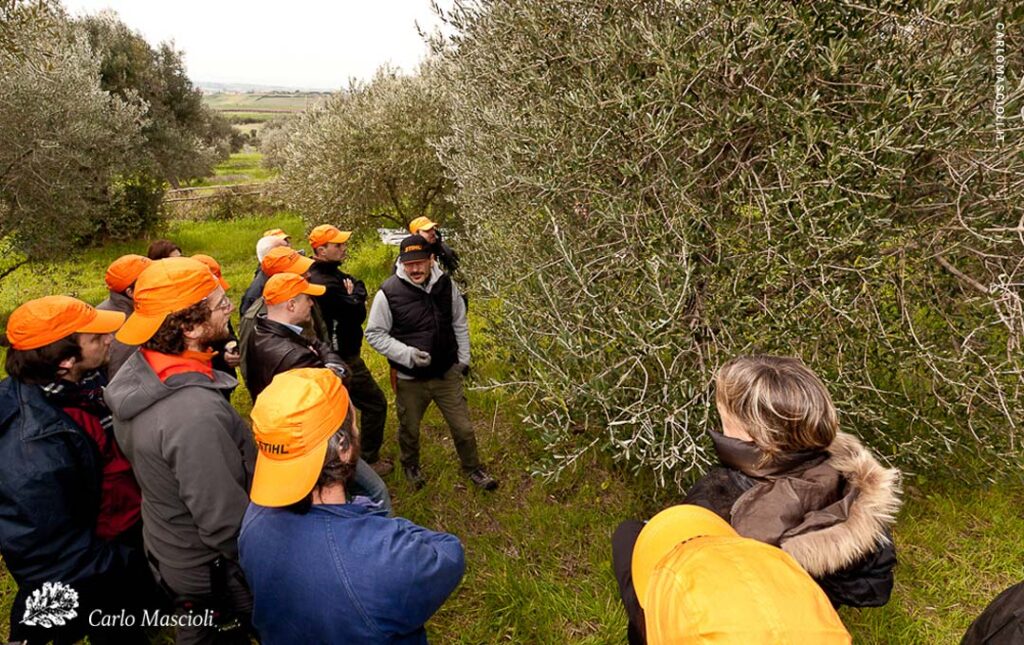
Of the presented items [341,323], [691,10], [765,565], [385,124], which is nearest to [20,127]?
[385,124]

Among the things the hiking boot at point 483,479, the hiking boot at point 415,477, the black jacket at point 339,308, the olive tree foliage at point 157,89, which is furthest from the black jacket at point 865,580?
the olive tree foliage at point 157,89

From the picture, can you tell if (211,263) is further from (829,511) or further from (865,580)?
(865,580)

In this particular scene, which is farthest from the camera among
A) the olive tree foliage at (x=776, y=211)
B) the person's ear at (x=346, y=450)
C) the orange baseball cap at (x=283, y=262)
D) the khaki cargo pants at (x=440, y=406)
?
the khaki cargo pants at (x=440, y=406)

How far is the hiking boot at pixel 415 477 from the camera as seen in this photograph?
Answer: 5.63 m

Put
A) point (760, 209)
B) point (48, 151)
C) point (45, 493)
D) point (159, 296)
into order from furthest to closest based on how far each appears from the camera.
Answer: point (48, 151) < point (760, 209) < point (159, 296) < point (45, 493)

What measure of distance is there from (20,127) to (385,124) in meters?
7.42

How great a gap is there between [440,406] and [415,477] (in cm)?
85

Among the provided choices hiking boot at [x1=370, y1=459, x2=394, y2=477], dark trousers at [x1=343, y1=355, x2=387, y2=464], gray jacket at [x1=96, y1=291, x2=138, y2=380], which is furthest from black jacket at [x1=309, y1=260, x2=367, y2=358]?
gray jacket at [x1=96, y1=291, x2=138, y2=380]

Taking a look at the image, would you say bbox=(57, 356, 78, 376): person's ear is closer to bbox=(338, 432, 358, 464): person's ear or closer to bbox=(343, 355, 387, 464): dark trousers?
bbox=(338, 432, 358, 464): person's ear

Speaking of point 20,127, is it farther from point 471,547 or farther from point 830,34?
point 830,34

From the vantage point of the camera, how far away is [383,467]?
5.89 m

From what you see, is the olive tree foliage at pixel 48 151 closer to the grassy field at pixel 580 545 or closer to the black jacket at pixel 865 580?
the grassy field at pixel 580 545

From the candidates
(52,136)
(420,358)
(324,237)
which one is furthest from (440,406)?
(52,136)

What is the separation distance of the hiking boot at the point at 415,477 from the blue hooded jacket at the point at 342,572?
11.6ft
